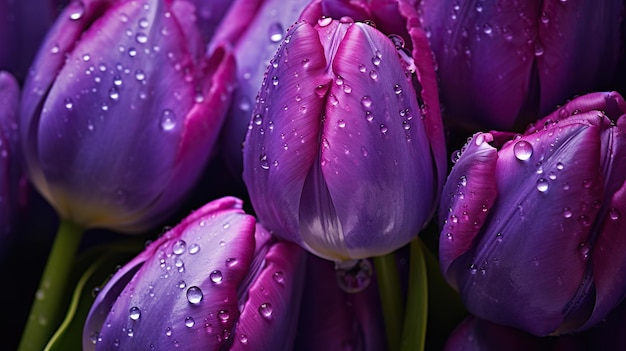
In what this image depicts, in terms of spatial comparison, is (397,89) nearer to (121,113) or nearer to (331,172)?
(331,172)

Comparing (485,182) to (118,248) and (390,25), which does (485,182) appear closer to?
(390,25)

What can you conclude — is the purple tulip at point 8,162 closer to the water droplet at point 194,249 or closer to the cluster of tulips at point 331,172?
the cluster of tulips at point 331,172

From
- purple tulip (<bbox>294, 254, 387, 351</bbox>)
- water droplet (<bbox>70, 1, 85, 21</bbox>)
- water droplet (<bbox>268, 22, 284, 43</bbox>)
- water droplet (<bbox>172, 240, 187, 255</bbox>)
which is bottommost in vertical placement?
purple tulip (<bbox>294, 254, 387, 351</bbox>)

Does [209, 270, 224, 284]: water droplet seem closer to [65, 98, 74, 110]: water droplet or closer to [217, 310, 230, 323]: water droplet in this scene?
[217, 310, 230, 323]: water droplet

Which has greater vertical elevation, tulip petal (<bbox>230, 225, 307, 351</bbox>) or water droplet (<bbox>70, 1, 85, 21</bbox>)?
water droplet (<bbox>70, 1, 85, 21</bbox>)

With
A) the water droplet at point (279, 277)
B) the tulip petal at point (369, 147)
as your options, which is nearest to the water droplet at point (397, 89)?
the tulip petal at point (369, 147)

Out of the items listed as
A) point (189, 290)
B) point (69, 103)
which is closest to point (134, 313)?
point (189, 290)

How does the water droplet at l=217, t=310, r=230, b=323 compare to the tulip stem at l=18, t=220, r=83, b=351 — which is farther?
the tulip stem at l=18, t=220, r=83, b=351

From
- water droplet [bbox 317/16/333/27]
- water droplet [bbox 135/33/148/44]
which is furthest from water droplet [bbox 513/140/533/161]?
water droplet [bbox 135/33/148/44]
